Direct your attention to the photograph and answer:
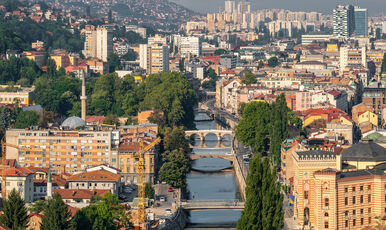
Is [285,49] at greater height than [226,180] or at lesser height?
greater

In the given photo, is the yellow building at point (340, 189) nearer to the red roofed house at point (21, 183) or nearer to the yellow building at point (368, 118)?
the red roofed house at point (21, 183)

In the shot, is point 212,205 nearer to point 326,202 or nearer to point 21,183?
point 21,183

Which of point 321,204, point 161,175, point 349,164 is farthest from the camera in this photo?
point 161,175

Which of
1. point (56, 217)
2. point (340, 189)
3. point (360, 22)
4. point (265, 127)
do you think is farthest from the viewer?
point (360, 22)

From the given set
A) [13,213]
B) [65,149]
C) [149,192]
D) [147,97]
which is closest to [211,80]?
[147,97]

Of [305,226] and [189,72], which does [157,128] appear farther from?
[189,72]

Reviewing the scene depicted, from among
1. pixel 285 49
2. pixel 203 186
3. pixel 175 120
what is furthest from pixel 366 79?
pixel 285 49

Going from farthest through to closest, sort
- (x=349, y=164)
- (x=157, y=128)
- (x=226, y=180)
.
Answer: (x=157, y=128)
(x=226, y=180)
(x=349, y=164)

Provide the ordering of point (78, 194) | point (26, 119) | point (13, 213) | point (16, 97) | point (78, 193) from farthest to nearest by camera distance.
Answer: point (16, 97) → point (26, 119) → point (78, 193) → point (78, 194) → point (13, 213)

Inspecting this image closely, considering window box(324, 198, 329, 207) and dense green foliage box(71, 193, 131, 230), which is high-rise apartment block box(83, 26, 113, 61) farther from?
window box(324, 198, 329, 207)
